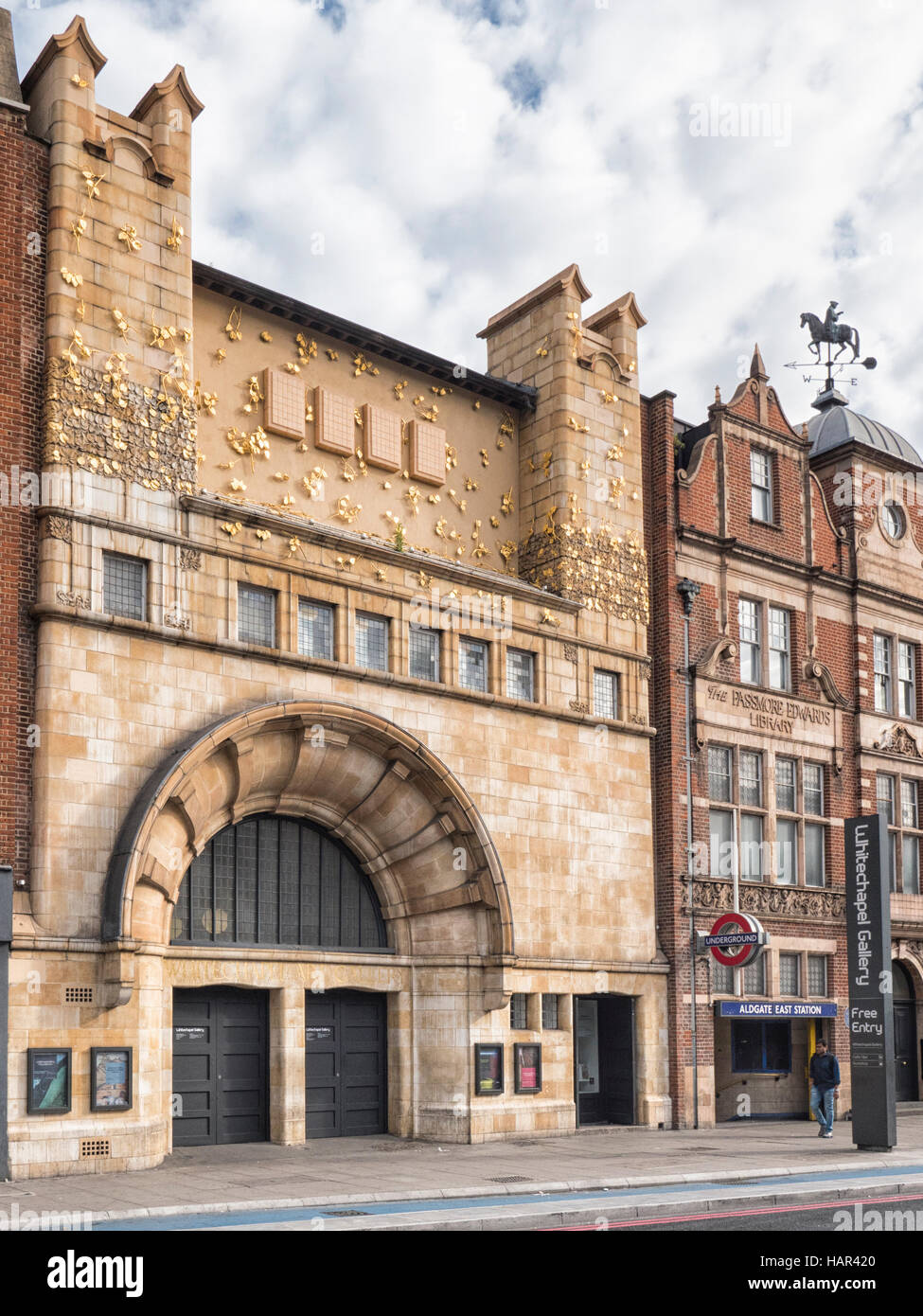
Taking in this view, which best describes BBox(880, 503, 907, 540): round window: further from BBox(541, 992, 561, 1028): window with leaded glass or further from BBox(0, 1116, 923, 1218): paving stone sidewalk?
BBox(541, 992, 561, 1028): window with leaded glass

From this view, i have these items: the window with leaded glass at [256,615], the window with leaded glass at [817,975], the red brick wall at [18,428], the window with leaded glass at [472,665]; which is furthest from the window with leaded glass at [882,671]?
the red brick wall at [18,428]

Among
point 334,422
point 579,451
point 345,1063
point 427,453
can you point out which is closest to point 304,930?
point 345,1063

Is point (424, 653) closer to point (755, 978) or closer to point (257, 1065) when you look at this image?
point (257, 1065)

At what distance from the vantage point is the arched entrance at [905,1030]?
114ft

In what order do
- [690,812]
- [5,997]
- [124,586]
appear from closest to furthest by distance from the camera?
[5,997]
[124,586]
[690,812]

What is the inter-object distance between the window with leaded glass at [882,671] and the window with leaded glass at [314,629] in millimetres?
16190

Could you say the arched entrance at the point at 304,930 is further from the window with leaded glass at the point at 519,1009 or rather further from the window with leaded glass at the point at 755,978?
the window with leaded glass at the point at 755,978

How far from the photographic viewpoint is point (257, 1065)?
2370 centimetres

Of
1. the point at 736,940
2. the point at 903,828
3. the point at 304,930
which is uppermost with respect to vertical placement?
the point at 903,828

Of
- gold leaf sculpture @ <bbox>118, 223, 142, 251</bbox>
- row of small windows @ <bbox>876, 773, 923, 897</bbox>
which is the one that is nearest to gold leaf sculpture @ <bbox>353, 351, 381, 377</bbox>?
gold leaf sculpture @ <bbox>118, 223, 142, 251</bbox>

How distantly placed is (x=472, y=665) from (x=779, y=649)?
9.43 metres

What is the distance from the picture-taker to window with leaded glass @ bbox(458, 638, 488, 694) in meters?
→ 26.8

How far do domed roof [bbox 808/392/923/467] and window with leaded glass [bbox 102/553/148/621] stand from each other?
19429mm
